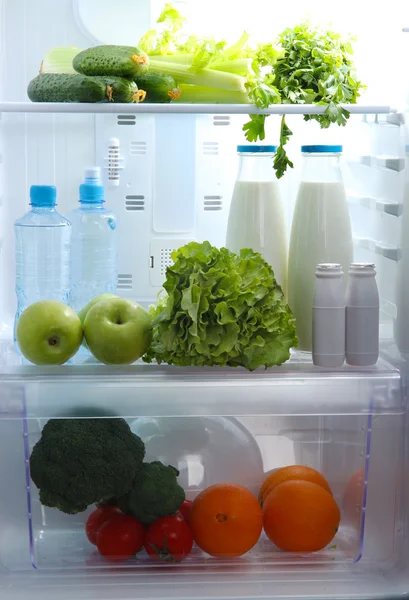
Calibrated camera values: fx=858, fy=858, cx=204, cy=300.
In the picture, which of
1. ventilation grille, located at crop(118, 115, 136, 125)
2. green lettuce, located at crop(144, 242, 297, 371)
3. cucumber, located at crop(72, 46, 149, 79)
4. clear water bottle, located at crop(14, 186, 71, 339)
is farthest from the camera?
ventilation grille, located at crop(118, 115, 136, 125)

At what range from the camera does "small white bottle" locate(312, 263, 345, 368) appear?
4.48 ft

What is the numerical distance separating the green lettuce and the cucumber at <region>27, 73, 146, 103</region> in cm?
28

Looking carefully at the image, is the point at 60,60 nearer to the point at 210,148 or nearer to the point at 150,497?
the point at 210,148

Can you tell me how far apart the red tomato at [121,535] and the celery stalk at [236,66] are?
0.78 m

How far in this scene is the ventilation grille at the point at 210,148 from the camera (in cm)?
164

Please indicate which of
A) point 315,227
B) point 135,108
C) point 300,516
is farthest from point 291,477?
point 135,108

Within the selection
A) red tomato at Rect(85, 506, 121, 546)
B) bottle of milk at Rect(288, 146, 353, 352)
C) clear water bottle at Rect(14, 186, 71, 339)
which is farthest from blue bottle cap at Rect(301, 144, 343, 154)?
red tomato at Rect(85, 506, 121, 546)

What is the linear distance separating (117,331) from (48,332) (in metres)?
0.11

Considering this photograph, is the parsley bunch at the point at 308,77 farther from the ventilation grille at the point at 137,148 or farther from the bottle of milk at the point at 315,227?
the ventilation grille at the point at 137,148

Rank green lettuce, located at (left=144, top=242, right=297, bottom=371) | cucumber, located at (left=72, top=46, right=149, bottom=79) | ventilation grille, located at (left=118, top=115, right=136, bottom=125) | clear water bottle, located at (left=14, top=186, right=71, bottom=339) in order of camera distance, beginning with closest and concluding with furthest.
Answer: green lettuce, located at (left=144, top=242, right=297, bottom=371), cucumber, located at (left=72, top=46, right=149, bottom=79), clear water bottle, located at (left=14, top=186, right=71, bottom=339), ventilation grille, located at (left=118, top=115, right=136, bottom=125)

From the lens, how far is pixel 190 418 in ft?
4.71

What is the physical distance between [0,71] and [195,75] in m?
0.38

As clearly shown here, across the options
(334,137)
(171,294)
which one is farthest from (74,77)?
(334,137)

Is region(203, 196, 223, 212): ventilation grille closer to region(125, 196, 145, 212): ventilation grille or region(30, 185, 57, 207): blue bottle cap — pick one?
region(125, 196, 145, 212): ventilation grille
